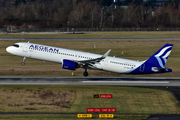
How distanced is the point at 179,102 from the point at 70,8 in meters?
150

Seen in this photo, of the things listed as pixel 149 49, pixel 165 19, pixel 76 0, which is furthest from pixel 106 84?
pixel 76 0

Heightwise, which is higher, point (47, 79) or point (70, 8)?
point (70, 8)

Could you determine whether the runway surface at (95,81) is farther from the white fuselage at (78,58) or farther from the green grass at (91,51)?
the green grass at (91,51)

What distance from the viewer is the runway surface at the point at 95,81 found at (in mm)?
46094

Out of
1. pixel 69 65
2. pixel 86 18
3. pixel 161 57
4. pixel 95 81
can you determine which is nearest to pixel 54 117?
pixel 69 65

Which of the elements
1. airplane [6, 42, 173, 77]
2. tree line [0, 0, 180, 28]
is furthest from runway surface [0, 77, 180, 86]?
tree line [0, 0, 180, 28]

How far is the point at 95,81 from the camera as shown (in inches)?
1893

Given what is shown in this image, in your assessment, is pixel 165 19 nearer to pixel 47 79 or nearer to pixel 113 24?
pixel 113 24

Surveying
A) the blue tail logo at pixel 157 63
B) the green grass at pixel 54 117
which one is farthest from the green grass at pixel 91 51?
the green grass at pixel 54 117

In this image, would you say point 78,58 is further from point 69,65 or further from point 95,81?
point 95,81

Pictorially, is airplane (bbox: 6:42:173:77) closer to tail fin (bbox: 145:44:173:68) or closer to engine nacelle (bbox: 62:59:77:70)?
tail fin (bbox: 145:44:173:68)

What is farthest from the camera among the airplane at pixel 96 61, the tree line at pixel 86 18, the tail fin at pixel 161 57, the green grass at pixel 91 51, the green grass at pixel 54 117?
the tree line at pixel 86 18

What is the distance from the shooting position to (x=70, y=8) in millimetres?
179250

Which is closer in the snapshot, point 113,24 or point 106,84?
point 106,84
